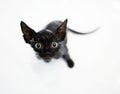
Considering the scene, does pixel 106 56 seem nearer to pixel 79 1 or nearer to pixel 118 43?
pixel 118 43

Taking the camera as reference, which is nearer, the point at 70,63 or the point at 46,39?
the point at 46,39

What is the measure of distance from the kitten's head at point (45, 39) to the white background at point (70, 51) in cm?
22

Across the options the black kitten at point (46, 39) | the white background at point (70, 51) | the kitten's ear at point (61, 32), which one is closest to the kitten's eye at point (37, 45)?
the black kitten at point (46, 39)

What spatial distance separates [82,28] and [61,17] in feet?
0.56

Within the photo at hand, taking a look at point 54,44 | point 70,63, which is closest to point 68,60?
point 70,63

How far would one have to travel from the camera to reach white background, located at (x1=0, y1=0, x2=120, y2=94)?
5.48 ft

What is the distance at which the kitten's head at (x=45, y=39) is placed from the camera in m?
1.50

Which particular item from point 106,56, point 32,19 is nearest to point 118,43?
point 106,56

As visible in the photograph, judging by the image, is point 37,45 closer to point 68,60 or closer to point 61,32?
point 61,32

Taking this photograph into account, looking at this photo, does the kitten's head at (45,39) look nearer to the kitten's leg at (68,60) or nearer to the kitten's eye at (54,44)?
the kitten's eye at (54,44)

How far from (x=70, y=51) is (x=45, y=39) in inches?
13.7

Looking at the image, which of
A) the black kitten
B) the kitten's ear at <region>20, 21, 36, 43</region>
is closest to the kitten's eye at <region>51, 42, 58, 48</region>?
the black kitten

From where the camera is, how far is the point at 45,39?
150 centimetres

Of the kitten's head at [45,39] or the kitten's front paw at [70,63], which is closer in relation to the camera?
the kitten's head at [45,39]
